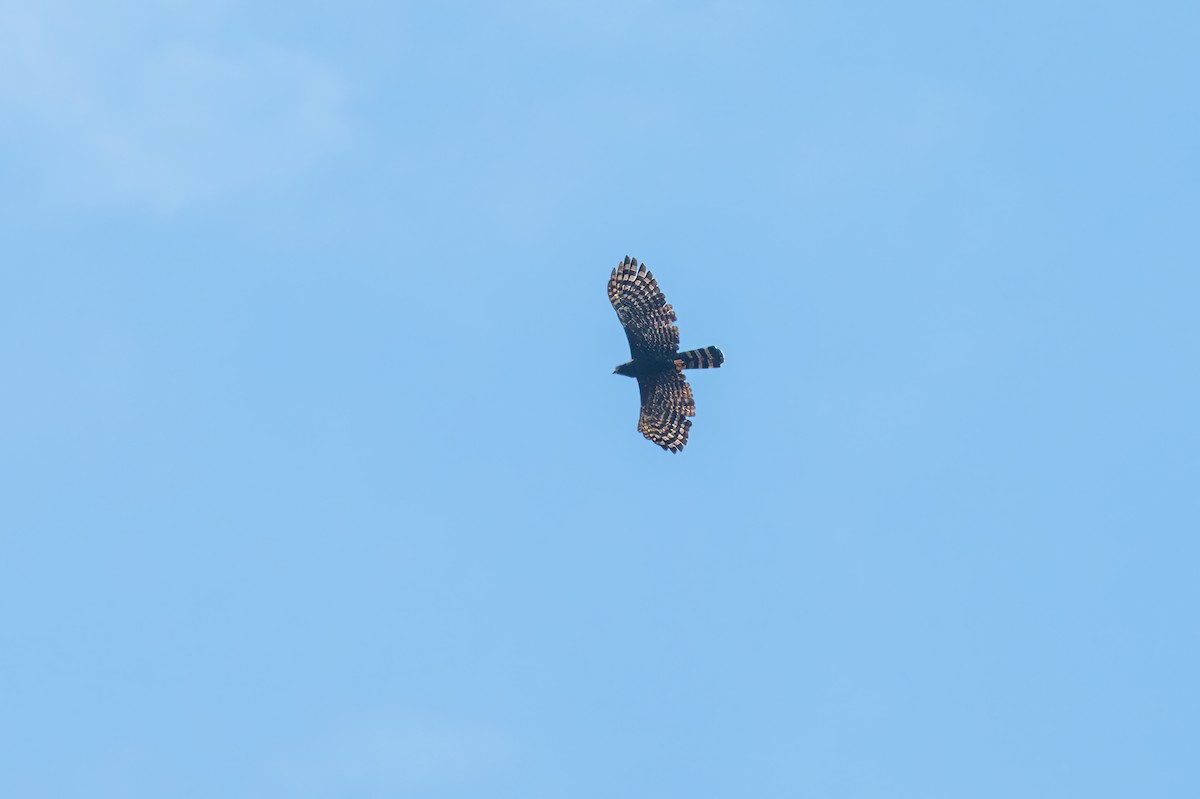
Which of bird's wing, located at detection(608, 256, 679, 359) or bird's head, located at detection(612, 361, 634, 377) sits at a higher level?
bird's wing, located at detection(608, 256, 679, 359)

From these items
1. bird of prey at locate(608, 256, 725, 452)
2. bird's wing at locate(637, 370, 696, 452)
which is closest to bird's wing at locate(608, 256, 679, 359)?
bird of prey at locate(608, 256, 725, 452)

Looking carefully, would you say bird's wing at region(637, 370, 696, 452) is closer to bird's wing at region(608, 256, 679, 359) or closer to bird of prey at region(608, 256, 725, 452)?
bird of prey at region(608, 256, 725, 452)

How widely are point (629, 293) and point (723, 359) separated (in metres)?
3.64

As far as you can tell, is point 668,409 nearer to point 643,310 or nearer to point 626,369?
point 626,369

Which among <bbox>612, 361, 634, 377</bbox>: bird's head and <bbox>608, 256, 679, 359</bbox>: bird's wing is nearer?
<bbox>608, 256, 679, 359</bbox>: bird's wing

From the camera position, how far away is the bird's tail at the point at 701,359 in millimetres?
54875

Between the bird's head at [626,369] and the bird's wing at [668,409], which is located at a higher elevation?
the bird's head at [626,369]

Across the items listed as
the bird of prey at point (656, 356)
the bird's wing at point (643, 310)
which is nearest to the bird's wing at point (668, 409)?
the bird of prey at point (656, 356)

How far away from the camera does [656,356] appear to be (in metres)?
55.5

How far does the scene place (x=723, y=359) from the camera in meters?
54.8

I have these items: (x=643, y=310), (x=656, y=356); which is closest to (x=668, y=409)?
(x=656, y=356)

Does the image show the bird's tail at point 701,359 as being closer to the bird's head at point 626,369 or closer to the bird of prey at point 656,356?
the bird of prey at point 656,356

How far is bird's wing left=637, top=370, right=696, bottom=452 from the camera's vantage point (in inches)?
2185

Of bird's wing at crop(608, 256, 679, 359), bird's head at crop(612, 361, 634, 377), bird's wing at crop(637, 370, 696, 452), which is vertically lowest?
bird's wing at crop(637, 370, 696, 452)
